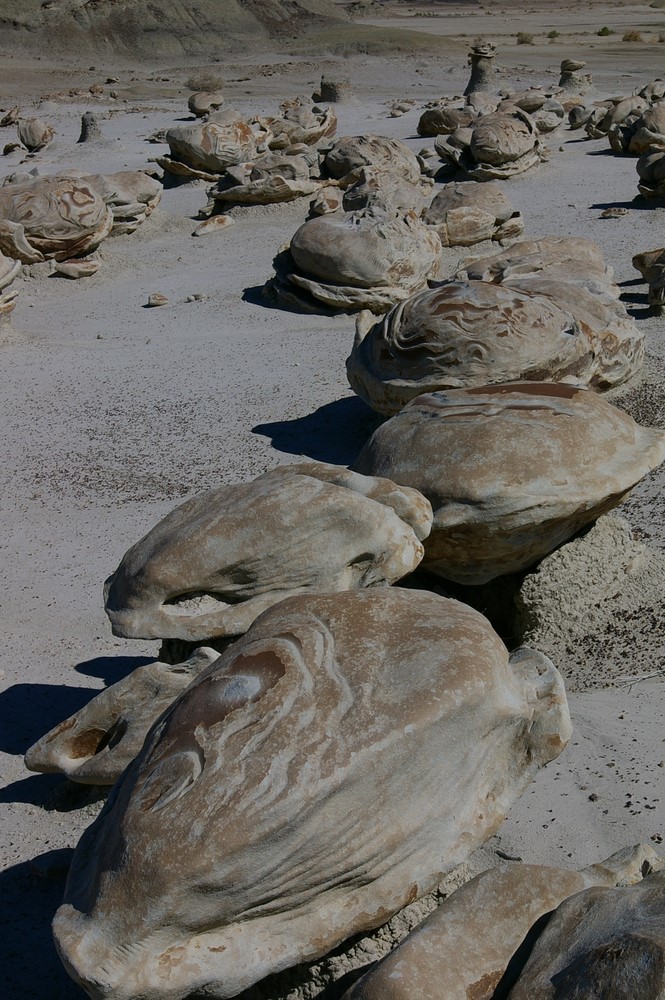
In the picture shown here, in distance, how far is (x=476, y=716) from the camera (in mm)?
2430

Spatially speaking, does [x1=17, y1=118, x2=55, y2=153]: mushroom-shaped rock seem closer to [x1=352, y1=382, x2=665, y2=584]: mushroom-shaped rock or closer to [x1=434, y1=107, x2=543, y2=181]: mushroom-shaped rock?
[x1=434, y1=107, x2=543, y2=181]: mushroom-shaped rock

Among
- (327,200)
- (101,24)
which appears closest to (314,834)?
(327,200)

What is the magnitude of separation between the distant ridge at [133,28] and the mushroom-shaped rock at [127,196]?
71.1 ft

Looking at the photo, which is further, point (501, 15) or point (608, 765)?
point (501, 15)

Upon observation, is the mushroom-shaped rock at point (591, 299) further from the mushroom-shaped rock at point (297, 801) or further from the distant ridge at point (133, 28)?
the distant ridge at point (133, 28)

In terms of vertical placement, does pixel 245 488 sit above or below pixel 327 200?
above

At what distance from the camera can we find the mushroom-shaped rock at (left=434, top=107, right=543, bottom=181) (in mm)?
12547

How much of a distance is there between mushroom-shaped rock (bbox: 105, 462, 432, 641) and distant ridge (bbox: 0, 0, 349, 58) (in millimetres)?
30690

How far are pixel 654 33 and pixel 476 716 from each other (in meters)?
34.1

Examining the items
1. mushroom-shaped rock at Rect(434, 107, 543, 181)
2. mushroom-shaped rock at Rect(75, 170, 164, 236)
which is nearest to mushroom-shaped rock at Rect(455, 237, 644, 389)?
mushroom-shaped rock at Rect(75, 170, 164, 236)

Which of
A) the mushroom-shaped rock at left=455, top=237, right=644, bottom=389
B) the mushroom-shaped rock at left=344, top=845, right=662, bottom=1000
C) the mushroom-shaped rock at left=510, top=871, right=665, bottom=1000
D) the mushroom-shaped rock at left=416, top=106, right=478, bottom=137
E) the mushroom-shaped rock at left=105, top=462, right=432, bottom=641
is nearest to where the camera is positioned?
the mushroom-shaped rock at left=510, top=871, right=665, bottom=1000

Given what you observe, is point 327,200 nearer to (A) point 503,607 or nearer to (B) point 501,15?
(A) point 503,607

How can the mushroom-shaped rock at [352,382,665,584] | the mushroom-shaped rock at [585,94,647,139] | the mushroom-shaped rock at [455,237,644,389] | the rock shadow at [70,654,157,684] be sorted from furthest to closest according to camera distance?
the mushroom-shaped rock at [585,94,647,139], the mushroom-shaped rock at [455,237,644,389], the rock shadow at [70,654,157,684], the mushroom-shaped rock at [352,382,665,584]

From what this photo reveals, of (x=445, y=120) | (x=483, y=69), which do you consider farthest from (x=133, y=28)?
(x=445, y=120)
